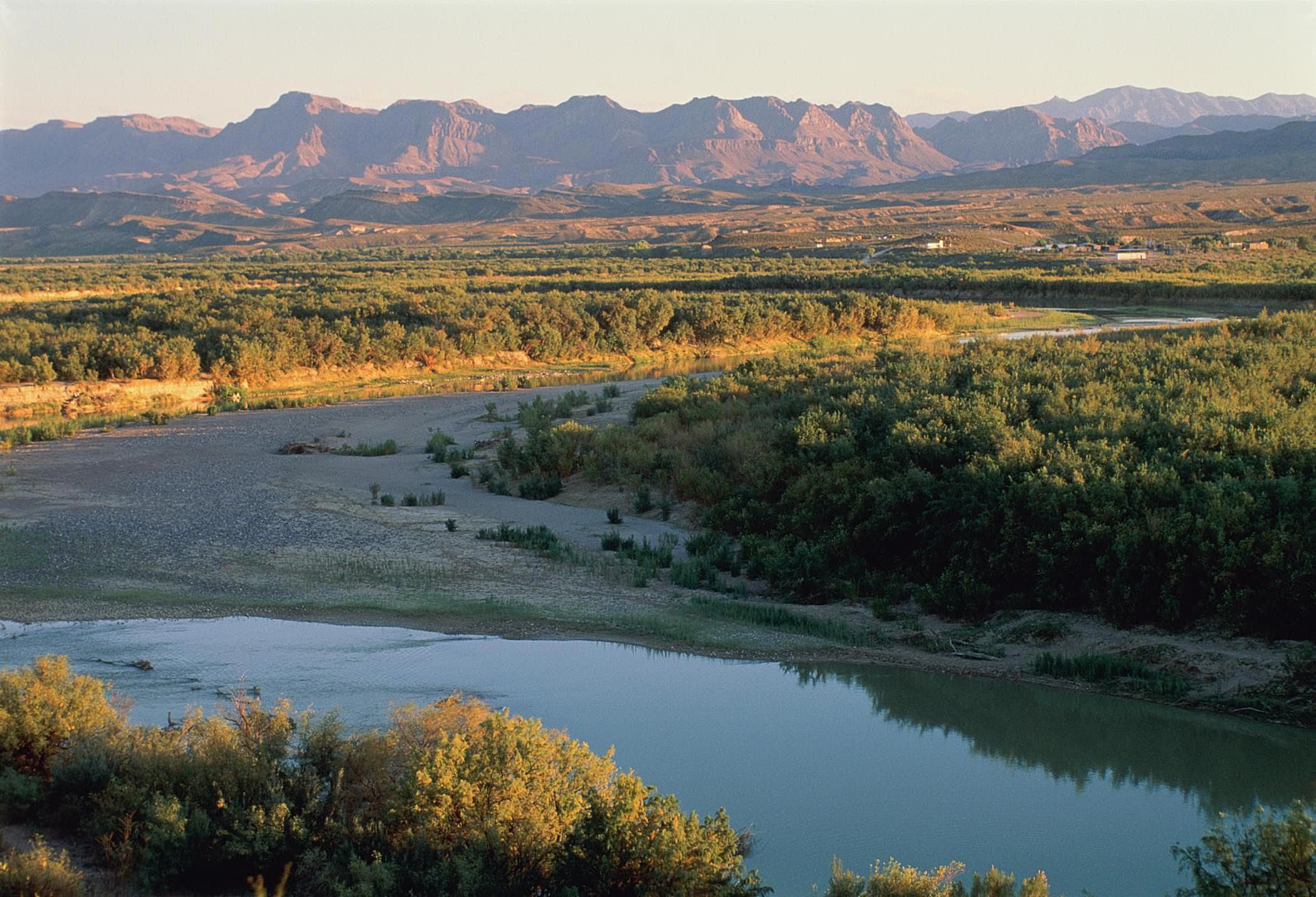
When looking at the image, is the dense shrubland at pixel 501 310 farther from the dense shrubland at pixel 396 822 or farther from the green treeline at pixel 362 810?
the dense shrubland at pixel 396 822

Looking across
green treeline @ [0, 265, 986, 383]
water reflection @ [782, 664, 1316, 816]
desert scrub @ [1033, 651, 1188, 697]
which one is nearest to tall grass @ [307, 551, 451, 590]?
water reflection @ [782, 664, 1316, 816]

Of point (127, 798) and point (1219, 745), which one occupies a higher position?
point (127, 798)

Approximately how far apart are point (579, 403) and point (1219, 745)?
19491 millimetres

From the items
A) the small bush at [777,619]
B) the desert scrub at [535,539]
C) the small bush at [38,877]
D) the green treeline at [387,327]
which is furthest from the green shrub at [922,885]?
the green treeline at [387,327]

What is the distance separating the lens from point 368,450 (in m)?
23.5

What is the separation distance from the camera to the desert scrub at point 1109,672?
10.8 meters

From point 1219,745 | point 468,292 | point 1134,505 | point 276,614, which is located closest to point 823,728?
point 1219,745

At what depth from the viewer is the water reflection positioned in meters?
9.07

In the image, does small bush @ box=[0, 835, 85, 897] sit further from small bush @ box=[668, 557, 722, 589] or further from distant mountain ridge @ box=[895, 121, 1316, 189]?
distant mountain ridge @ box=[895, 121, 1316, 189]

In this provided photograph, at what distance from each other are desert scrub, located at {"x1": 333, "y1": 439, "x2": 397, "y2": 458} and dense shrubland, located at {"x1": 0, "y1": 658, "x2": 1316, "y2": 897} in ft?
50.4

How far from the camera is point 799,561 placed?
46.8 ft

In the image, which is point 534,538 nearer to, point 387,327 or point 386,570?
point 386,570

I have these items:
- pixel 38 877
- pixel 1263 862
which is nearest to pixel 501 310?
pixel 38 877

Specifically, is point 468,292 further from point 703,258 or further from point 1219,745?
point 1219,745
